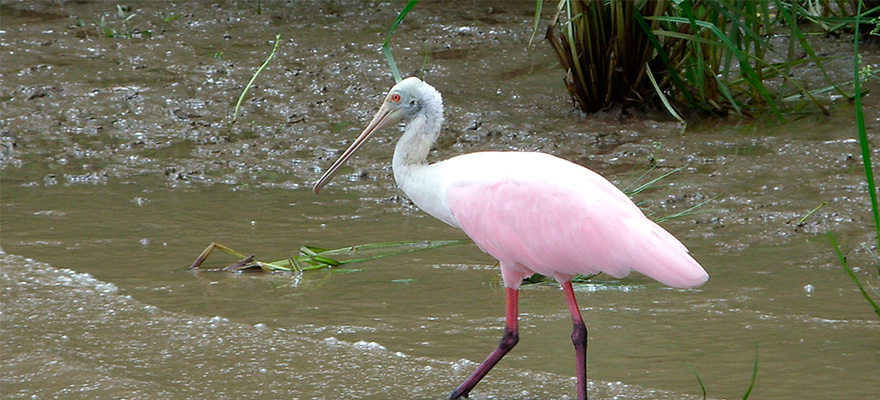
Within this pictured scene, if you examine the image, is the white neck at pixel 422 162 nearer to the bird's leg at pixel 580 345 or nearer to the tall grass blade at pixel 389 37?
the tall grass blade at pixel 389 37

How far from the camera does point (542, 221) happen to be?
3775mm

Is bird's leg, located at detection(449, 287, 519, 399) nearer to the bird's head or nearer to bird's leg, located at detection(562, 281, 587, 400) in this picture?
bird's leg, located at detection(562, 281, 587, 400)

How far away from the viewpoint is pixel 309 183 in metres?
6.39

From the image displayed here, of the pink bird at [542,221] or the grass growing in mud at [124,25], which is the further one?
the grass growing in mud at [124,25]

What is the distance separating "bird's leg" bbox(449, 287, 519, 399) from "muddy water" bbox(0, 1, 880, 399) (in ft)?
0.26

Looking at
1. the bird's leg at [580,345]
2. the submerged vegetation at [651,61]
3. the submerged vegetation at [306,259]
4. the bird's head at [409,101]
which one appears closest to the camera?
the bird's leg at [580,345]

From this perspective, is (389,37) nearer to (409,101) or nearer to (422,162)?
(409,101)

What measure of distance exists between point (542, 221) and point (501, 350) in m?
0.47

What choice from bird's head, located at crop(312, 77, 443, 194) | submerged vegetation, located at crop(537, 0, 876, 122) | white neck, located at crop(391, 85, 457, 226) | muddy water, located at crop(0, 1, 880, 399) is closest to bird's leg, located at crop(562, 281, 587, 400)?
muddy water, located at crop(0, 1, 880, 399)

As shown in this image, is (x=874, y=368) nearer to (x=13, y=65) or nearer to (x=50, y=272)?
(x=50, y=272)

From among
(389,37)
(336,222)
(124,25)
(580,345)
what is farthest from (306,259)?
(124,25)

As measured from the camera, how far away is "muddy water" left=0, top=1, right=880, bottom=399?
153 inches

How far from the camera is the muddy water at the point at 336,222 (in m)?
3.90

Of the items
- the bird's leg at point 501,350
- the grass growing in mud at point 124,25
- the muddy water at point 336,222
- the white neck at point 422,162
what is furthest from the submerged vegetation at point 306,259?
the grass growing in mud at point 124,25
